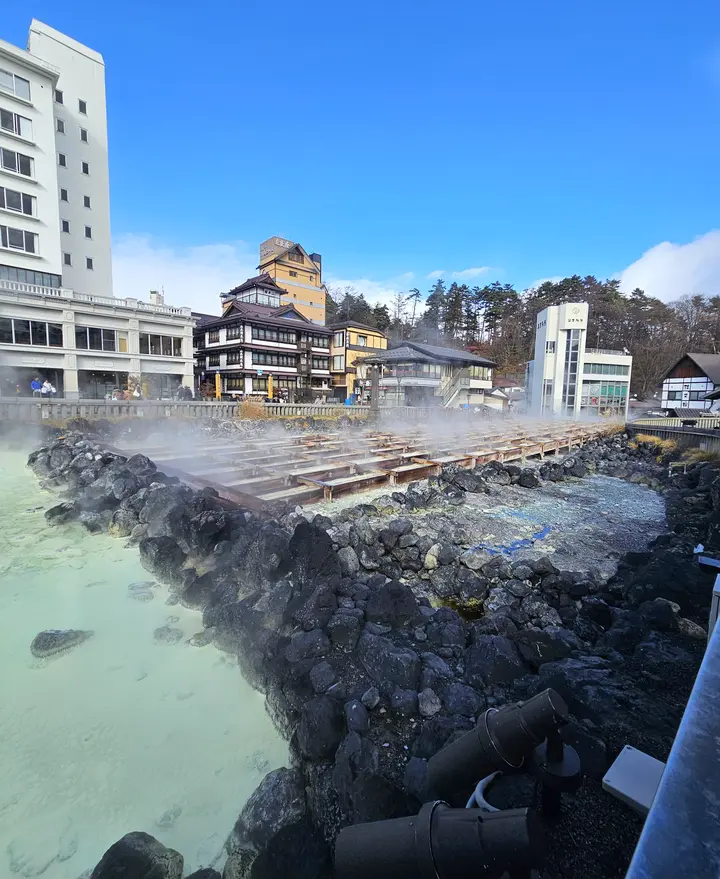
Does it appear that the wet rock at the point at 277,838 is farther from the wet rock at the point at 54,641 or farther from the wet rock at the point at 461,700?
the wet rock at the point at 54,641

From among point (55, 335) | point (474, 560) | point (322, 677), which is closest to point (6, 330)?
point (55, 335)

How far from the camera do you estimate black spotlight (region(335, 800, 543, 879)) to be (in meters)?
1.32

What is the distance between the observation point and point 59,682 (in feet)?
12.5

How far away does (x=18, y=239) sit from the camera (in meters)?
28.0

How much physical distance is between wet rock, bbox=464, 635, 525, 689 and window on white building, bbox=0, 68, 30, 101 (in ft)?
132

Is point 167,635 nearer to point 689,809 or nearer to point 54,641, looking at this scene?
point 54,641

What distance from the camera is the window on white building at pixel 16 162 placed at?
2723 centimetres

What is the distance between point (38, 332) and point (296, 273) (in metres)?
31.2

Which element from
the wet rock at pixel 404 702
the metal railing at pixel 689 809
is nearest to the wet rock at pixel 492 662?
the wet rock at pixel 404 702

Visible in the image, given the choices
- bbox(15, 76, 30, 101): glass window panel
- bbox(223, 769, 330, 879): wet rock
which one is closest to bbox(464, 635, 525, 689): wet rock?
bbox(223, 769, 330, 879): wet rock

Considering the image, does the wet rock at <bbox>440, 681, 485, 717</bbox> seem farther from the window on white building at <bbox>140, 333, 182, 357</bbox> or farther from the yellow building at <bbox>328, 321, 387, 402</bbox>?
the yellow building at <bbox>328, 321, 387, 402</bbox>

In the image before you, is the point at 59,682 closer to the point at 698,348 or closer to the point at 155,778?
the point at 155,778

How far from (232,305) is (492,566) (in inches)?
1480

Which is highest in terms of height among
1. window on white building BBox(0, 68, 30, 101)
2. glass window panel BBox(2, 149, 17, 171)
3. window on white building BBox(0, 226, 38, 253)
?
window on white building BBox(0, 68, 30, 101)
